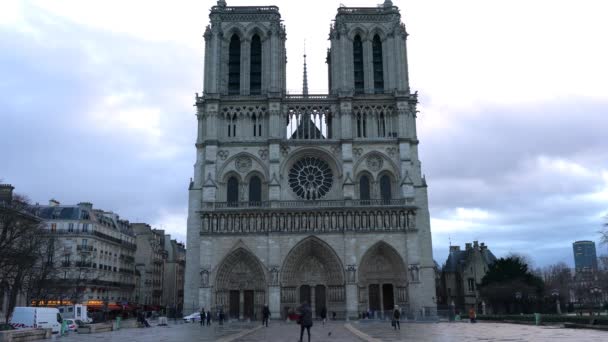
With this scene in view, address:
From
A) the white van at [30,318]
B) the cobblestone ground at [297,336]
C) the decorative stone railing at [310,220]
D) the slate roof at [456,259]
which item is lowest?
the cobblestone ground at [297,336]

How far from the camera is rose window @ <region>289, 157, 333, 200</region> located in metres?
49.8

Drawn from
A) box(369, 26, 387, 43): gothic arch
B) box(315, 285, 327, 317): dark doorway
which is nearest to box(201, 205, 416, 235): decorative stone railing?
box(315, 285, 327, 317): dark doorway

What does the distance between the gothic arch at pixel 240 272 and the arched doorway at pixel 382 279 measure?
814cm

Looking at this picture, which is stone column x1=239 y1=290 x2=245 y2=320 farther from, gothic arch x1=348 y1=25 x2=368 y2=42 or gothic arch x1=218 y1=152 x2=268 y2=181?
gothic arch x1=348 y1=25 x2=368 y2=42

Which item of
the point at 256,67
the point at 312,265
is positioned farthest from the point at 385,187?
the point at 256,67

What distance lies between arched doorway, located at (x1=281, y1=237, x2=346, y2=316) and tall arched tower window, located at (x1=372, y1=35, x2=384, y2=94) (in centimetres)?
1537

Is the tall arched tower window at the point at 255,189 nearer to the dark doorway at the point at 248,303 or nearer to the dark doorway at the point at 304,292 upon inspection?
the dark doorway at the point at 248,303

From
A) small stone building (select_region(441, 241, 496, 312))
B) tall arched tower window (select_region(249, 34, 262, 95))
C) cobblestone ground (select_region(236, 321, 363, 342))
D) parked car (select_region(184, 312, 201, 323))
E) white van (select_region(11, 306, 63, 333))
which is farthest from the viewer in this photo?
small stone building (select_region(441, 241, 496, 312))

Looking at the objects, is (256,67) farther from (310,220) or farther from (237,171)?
(310,220)

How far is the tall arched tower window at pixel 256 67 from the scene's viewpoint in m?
52.7

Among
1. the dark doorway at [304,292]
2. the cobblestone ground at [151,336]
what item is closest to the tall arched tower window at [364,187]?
the dark doorway at [304,292]

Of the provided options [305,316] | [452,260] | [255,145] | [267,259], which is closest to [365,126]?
[255,145]

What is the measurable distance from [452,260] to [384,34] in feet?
88.1

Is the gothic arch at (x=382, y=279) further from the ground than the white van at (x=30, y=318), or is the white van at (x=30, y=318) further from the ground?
the gothic arch at (x=382, y=279)
